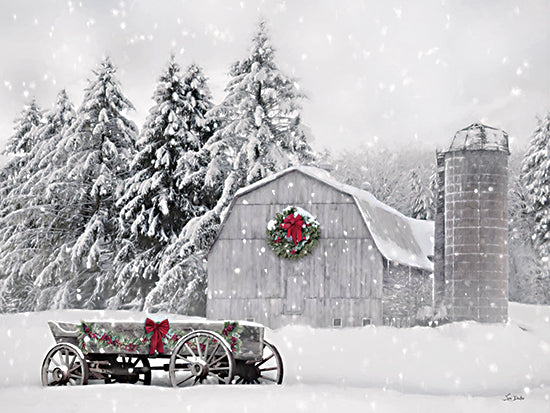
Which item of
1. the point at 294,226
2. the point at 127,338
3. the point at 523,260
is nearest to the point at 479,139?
the point at 294,226

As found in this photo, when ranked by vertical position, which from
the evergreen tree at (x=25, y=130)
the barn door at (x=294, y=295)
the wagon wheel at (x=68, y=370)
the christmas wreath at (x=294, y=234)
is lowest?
the wagon wheel at (x=68, y=370)

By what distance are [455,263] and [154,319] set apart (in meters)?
15.0

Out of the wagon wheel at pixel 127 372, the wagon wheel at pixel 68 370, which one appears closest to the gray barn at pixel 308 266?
the wagon wheel at pixel 127 372

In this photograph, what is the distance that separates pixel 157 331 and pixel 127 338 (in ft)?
1.41

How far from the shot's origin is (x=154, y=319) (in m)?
10.6

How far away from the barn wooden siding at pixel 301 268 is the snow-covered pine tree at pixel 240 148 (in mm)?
5507

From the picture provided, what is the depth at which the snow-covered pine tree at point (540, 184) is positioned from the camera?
39.2 m

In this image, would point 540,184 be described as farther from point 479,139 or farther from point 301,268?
point 301,268

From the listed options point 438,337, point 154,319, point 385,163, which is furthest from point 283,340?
point 385,163

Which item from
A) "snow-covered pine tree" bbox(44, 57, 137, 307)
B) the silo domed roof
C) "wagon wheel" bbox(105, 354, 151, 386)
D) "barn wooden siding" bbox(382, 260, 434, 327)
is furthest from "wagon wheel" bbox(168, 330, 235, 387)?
"snow-covered pine tree" bbox(44, 57, 137, 307)

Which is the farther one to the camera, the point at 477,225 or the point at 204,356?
the point at 477,225

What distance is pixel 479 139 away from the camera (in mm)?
23734

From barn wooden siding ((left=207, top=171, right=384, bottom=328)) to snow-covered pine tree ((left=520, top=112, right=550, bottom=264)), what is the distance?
793 inches

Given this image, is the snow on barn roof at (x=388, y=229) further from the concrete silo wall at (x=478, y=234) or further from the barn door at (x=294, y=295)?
the barn door at (x=294, y=295)
